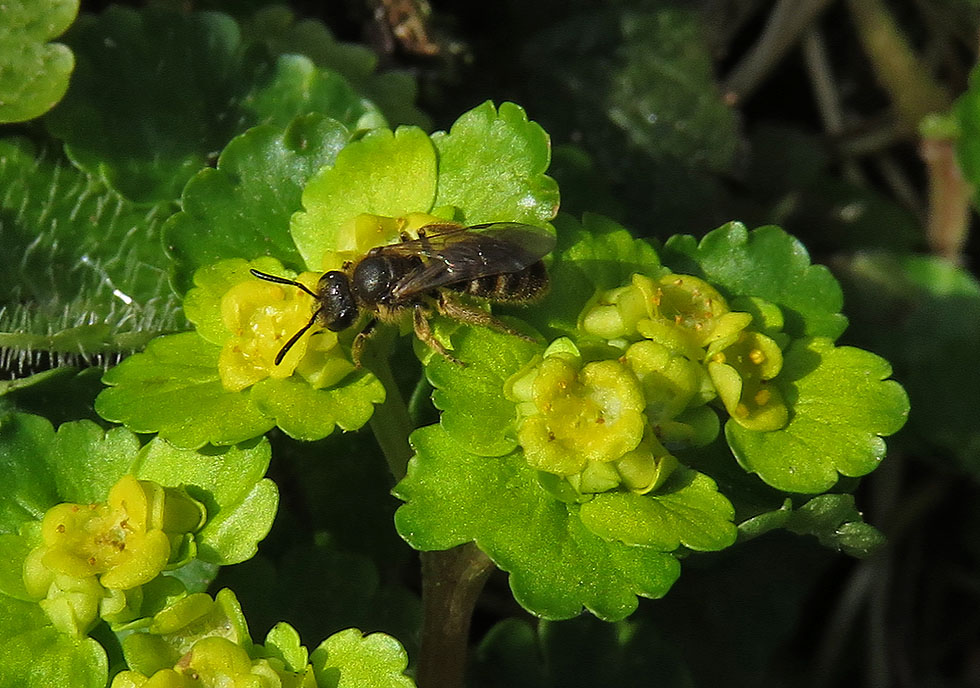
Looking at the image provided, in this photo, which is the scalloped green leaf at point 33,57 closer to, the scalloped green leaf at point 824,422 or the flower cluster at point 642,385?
the flower cluster at point 642,385

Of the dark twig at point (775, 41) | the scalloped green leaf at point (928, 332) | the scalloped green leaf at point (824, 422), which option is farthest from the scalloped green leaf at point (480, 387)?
the dark twig at point (775, 41)

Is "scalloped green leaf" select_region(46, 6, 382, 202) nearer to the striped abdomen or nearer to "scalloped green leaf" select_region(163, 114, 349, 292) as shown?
"scalloped green leaf" select_region(163, 114, 349, 292)

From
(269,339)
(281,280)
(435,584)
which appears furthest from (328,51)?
(435,584)

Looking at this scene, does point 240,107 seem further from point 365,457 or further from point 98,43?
point 365,457

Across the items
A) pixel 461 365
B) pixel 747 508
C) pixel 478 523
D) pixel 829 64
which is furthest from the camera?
pixel 829 64

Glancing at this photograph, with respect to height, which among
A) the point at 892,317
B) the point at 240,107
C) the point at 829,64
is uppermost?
the point at 240,107

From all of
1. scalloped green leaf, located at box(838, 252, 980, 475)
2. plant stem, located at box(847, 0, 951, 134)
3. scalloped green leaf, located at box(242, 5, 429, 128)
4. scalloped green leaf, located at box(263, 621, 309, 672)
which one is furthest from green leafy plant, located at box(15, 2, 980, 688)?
plant stem, located at box(847, 0, 951, 134)

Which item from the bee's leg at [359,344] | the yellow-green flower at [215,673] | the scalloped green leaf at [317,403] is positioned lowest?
the yellow-green flower at [215,673]

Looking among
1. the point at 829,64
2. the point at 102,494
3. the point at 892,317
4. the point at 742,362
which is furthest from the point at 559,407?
the point at 829,64
